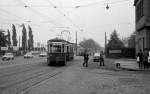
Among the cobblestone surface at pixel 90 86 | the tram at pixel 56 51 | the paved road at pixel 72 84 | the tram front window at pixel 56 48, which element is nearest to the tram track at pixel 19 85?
the paved road at pixel 72 84

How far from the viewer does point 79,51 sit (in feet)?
300

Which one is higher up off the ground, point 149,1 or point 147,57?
point 149,1

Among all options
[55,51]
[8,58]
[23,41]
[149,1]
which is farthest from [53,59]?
[23,41]

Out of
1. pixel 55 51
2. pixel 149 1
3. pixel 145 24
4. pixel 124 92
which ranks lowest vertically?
pixel 124 92

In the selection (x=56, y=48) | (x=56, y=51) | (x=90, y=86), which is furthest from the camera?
(x=56, y=48)

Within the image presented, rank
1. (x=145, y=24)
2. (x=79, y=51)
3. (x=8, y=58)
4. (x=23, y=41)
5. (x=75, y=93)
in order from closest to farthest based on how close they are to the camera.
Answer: (x=75, y=93) < (x=145, y=24) < (x=8, y=58) < (x=79, y=51) < (x=23, y=41)

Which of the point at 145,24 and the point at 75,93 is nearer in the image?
the point at 75,93

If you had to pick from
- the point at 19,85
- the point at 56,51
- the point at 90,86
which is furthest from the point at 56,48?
the point at 90,86

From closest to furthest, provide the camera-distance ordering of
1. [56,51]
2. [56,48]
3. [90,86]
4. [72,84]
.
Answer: [90,86] → [72,84] → [56,51] → [56,48]

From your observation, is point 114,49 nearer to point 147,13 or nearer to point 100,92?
point 147,13

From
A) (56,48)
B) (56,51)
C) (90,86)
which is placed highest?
(56,48)

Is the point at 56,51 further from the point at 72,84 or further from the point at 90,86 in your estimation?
the point at 90,86

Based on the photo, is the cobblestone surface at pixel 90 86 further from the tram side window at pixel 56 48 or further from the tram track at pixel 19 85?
the tram side window at pixel 56 48

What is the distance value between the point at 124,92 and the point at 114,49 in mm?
51175
